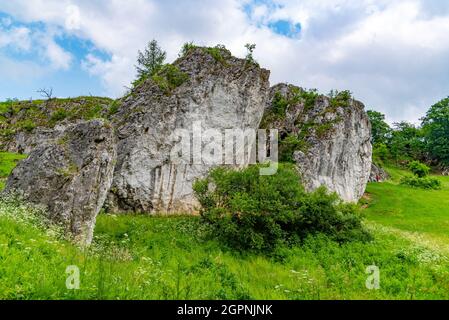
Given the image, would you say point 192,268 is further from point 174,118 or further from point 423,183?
point 423,183

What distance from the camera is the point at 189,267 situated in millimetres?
16234

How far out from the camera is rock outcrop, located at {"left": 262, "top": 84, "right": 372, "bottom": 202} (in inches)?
1764

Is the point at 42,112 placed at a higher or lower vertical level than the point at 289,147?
higher

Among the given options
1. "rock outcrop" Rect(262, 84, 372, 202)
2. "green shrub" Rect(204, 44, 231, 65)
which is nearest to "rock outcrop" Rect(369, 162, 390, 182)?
"rock outcrop" Rect(262, 84, 372, 202)

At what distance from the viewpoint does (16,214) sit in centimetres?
1589

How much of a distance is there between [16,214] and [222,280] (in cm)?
943

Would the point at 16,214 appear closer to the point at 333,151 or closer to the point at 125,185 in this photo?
the point at 125,185

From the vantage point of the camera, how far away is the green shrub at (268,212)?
21.8m

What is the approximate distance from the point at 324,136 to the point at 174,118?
2091 cm

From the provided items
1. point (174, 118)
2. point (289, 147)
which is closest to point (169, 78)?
point (174, 118)

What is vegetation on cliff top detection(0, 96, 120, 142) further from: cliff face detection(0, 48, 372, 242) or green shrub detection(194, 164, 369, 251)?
green shrub detection(194, 164, 369, 251)

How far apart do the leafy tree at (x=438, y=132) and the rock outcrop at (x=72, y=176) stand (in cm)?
9845

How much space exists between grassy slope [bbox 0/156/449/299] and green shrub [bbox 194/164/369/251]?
1.07 m
